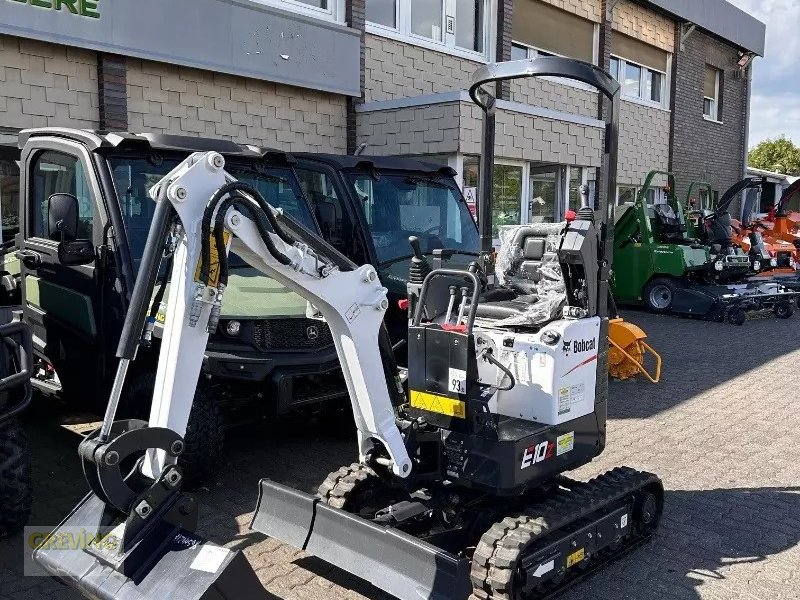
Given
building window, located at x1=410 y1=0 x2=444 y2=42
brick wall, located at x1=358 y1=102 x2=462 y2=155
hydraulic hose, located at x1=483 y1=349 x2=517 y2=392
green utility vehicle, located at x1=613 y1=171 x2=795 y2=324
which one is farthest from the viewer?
building window, located at x1=410 y1=0 x2=444 y2=42

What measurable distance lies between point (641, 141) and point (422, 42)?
730 centimetres

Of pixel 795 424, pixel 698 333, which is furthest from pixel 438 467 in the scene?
pixel 698 333

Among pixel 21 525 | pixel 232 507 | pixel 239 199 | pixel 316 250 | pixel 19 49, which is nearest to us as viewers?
pixel 239 199

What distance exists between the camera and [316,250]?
3.34 m

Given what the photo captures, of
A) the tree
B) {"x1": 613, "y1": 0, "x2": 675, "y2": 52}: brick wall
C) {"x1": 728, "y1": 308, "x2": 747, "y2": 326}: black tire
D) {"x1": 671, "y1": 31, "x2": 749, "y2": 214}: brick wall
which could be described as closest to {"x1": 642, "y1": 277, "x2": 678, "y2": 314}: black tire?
{"x1": 728, "y1": 308, "x2": 747, "y2": 326}: black tire

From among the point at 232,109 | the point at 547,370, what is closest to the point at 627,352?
the point at 547,370

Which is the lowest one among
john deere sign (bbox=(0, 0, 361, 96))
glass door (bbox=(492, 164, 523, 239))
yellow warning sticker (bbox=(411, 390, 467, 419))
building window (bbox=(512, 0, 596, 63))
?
yellow warning sticker (bbox=(411, 390, 467, 419))

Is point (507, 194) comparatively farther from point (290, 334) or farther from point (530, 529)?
point (530, 529)

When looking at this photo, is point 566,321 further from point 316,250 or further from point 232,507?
point 232,507

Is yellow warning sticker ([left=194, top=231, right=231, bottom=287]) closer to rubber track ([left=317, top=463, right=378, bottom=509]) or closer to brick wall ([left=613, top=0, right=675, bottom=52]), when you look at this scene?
rubber track ([left=317, top=463, right=378, bottom=509])

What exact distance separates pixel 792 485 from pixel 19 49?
7.77m

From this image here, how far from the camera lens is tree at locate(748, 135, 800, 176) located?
42156mm

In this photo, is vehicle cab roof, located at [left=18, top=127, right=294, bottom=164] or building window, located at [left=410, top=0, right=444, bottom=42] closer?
vehicle cab roof, located at [left=18, top=127, right=294, bottom=164]

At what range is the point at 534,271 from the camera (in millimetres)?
4398
